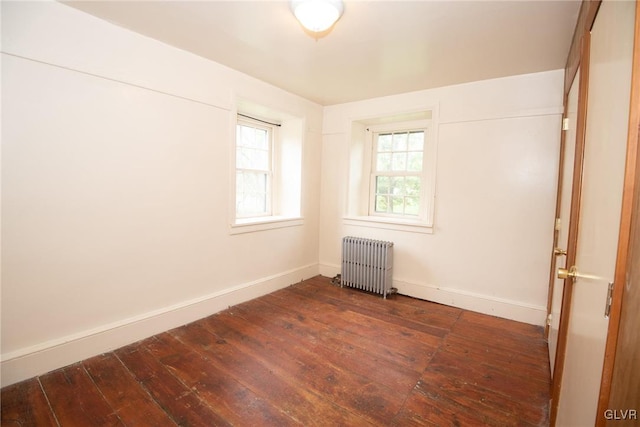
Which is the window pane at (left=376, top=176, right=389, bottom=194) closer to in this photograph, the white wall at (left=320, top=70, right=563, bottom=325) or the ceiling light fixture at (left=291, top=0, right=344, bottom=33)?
the white wall at (left=320, top=70, right=563, bottom=325)

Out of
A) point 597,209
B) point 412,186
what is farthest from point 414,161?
point 597,209

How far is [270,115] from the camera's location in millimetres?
3650

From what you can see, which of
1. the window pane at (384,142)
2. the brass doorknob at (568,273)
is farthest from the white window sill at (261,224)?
the brass doorknob at (568,273)

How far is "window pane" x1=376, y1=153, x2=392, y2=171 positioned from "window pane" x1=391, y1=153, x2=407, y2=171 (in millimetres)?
72

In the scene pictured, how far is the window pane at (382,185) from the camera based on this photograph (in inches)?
158

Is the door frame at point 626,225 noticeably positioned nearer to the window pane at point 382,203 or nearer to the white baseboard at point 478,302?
the white baseboard at point 478,302

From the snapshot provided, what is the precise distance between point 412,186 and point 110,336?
3482 millimetres

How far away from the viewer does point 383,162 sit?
13.2ft

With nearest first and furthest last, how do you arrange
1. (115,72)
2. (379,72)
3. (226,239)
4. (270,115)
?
(115,72), (379,72), (226,239), (270,115)

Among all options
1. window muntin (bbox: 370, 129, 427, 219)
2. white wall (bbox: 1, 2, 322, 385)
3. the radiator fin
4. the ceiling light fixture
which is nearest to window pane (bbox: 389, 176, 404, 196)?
window muntin (bbox: 370, 129, 427, 219)

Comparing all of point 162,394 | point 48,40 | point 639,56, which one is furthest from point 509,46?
point 162,394

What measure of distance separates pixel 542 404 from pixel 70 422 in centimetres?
277

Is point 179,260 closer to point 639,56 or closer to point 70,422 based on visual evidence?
point 70,422

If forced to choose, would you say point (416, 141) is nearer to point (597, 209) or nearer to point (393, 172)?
point (393, 172)
